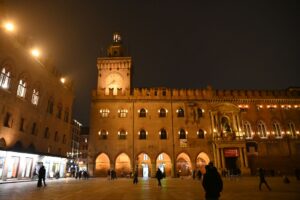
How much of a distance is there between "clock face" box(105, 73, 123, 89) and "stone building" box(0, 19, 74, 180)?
9.83 meters

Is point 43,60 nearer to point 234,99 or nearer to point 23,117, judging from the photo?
point 23,117

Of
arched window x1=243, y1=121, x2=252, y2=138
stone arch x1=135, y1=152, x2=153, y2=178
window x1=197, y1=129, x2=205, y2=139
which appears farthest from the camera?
arched window x1=243, y1=121, x2=252, y2=138

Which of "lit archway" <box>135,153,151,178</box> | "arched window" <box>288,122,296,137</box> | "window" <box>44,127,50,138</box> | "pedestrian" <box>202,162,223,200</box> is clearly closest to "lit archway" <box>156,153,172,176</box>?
"lit archway" <box>135,153,151,178</box>

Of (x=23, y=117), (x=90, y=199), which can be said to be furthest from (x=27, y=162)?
(x=90, y=199)

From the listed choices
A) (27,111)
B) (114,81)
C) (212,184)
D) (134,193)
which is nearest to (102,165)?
(114,81)

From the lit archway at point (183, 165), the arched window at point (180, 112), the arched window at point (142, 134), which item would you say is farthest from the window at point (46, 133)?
the lit archway at point (183, 165)

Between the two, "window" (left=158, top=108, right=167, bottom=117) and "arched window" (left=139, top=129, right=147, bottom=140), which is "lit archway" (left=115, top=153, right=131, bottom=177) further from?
"window" (left=158, top=108, right=167, bottom=117)

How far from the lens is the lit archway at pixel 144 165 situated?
37594 millimetres

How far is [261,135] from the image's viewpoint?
3828 cm

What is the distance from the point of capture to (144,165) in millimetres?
38250

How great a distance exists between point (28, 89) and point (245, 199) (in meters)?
24.9

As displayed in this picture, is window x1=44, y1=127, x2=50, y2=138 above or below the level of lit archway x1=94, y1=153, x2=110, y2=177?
above

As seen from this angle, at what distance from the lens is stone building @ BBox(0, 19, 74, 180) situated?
21.5 meters

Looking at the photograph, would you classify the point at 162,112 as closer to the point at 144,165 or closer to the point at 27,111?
the point at 144,165
